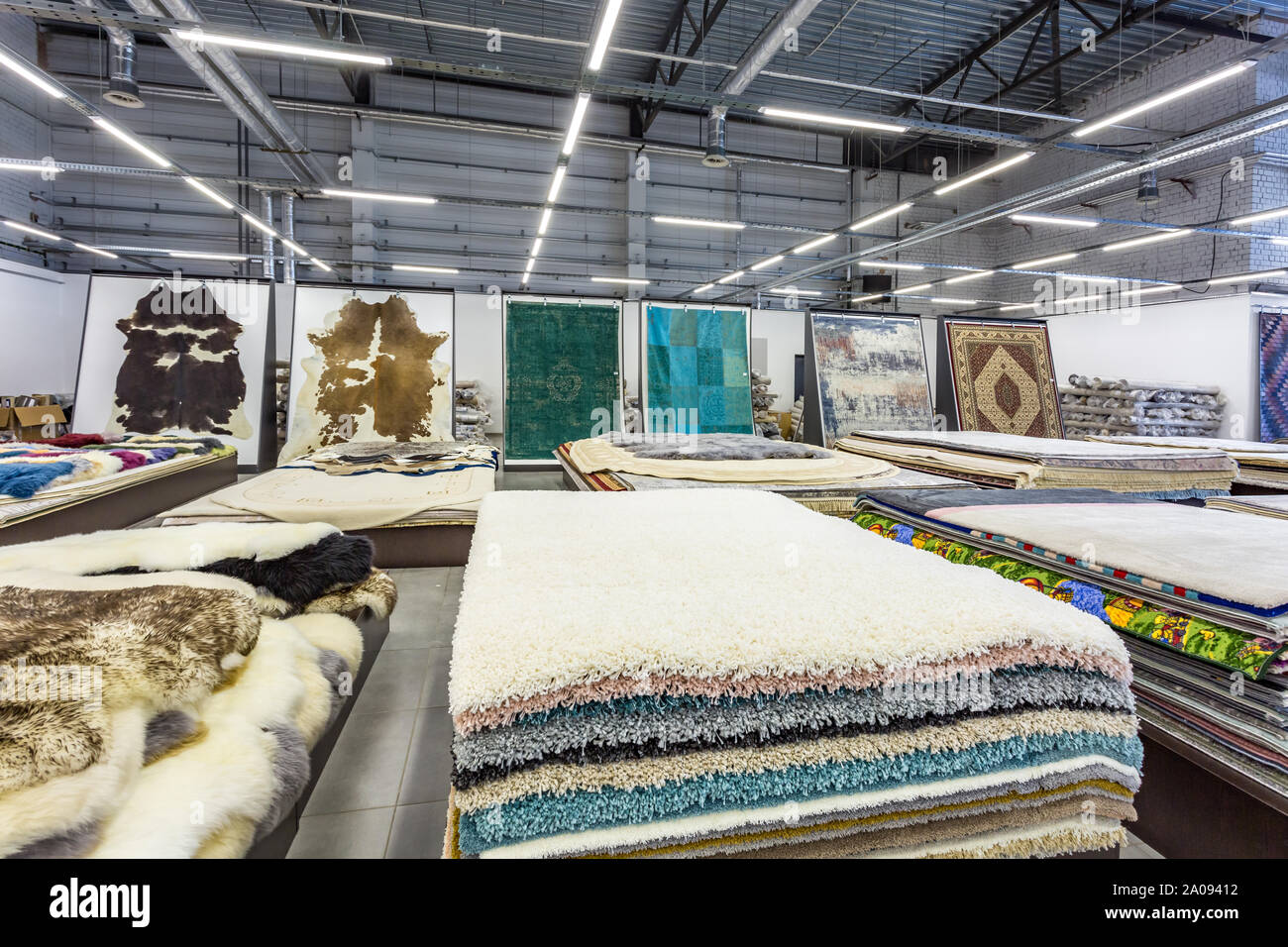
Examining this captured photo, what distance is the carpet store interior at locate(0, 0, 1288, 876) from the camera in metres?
0.58

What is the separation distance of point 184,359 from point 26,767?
5774 mm

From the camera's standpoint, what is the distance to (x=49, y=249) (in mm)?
10211

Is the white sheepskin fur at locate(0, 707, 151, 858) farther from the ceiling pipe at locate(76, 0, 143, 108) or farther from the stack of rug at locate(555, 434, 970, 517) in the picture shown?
the ceiling pipe at locate(76, 0, 143, 108)

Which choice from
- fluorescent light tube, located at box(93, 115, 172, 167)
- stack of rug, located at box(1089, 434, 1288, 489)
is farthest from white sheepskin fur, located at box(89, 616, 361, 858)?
fluorescent light tube, located at box(93, 115, 172, 167)

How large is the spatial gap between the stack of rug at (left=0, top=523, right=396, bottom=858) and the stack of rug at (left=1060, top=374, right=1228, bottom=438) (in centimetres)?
840

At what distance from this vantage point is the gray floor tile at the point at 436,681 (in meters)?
Result: 1.71

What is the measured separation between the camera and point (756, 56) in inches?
208

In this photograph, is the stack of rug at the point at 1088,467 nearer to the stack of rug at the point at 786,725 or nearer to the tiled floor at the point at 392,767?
the stack of rug at the point at 786,725

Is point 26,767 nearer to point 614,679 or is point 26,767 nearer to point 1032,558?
point 614,679

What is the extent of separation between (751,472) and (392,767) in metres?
1.90

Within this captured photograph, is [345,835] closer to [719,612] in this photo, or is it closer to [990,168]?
[719,612]

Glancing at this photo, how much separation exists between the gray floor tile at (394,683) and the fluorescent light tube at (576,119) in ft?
15.1

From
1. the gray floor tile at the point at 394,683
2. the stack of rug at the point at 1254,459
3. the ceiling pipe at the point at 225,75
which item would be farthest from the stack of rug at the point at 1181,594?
the ceiling pipe at the point at 225,75

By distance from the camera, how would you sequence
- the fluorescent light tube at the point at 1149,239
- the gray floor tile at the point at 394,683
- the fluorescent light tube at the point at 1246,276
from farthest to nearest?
the fluorescent light tube at the point at 1246,276
the fluorescent light tube at the point at 1149,239
the gray floor tile at the point at 394,683
